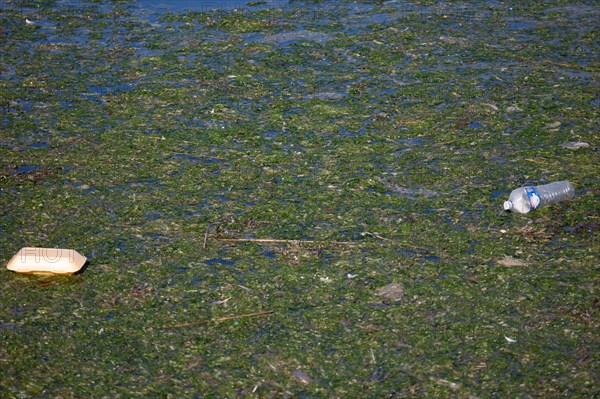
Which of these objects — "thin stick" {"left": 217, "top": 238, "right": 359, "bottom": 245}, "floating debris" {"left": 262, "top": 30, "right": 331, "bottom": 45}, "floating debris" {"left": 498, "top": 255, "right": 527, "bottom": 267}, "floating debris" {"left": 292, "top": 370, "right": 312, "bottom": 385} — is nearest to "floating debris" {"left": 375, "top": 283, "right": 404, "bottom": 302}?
"thin stick" {"left": 217, "top": 238, "right": 359, "bottom": 245}

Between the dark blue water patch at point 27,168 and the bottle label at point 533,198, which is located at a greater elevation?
the dark blue water patch at point 27,168

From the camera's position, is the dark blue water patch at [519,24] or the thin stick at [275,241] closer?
the thin stick at [275,241]

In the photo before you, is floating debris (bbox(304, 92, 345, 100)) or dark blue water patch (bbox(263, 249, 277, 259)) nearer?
dark blue water patch (bbox(263, 249, 277, 259))

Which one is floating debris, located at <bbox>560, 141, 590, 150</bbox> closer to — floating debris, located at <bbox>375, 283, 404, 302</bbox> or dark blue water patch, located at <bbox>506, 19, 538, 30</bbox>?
floating debris, located at <bbox>375, 283, 404, 302</bbox>

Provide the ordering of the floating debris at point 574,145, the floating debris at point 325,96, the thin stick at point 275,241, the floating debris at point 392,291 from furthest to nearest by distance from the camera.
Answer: the floating debris at point 325,96, the floating debris at point 574,145, the thin stick at point 275,241, the floating debris at point 392,291

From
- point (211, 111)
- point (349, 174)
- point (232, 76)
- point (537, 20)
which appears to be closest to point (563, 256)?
point (349, 174)

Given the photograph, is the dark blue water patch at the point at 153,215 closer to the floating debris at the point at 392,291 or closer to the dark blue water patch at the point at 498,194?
the floating debris at the point at 392,291

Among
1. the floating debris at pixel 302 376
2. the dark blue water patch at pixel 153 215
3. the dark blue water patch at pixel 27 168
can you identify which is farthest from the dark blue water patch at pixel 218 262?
the dark blue water patch at pixel 27 168
